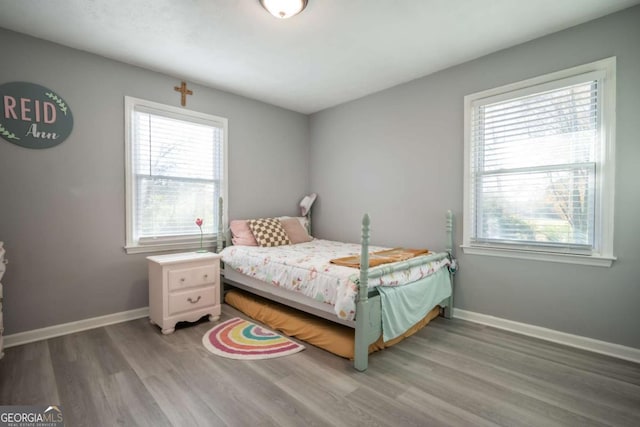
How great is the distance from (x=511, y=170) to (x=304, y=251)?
2.12 metres

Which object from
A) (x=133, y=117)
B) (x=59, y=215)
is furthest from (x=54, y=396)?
(x=133, y=117)

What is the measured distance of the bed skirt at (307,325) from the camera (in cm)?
225

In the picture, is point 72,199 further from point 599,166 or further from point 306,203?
point 599,166

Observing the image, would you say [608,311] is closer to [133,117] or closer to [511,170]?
[511,170]

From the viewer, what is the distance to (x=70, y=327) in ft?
8.63

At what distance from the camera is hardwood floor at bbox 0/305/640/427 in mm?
1585

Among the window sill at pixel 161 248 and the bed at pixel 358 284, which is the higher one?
the window sill at pixel 161 248

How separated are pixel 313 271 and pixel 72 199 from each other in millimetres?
2256

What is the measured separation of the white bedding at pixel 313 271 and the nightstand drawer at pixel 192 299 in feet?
1.26

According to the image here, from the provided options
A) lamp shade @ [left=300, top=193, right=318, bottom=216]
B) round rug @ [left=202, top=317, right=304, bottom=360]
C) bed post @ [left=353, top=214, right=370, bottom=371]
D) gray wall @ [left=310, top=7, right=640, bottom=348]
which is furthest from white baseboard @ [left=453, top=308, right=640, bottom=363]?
lamp shade @ [left=300, top=193, right=318, bottom=216]

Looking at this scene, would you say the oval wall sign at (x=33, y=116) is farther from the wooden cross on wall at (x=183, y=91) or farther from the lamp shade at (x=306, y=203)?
the lamp shade at (x=306, y=203)

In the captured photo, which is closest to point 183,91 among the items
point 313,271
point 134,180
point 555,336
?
point 134,180

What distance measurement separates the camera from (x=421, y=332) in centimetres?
267

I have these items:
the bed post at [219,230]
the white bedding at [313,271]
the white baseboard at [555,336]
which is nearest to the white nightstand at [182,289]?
the white bedding at [313,271]
